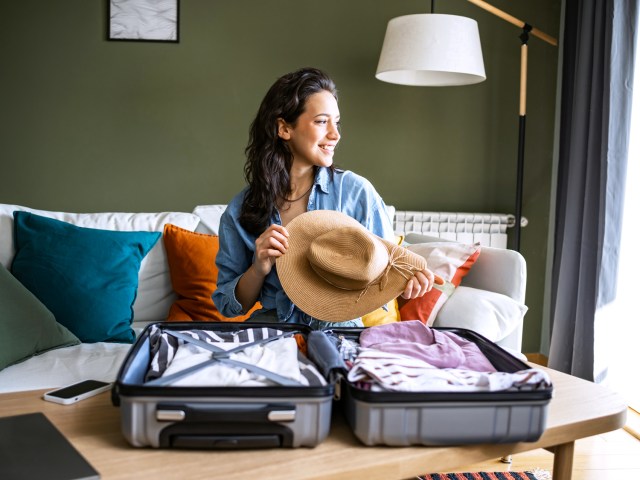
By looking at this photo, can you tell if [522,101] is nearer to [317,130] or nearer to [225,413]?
[317,130]

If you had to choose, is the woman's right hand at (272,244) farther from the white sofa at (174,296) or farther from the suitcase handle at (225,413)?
the white sofa at (174,296)

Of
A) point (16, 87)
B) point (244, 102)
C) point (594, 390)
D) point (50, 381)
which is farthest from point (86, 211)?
point (594, 390)

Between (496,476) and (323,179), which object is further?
(496,476)

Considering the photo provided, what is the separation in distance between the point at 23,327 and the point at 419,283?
47.5 inches

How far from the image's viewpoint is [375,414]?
0.94m

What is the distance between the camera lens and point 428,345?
119 cm

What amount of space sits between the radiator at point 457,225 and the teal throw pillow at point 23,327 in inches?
70.2

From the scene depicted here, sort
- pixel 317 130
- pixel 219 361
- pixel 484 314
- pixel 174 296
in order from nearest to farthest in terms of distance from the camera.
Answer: pixel 219 361
pixel 317 130
pixel 484 314
pixel 174 296

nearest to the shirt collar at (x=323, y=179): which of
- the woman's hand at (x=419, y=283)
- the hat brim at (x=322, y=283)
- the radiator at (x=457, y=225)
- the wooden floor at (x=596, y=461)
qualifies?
the hat brim at (x=322, y=283)

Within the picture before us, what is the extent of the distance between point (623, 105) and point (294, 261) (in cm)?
196

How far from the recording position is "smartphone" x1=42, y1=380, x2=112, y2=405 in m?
1.16

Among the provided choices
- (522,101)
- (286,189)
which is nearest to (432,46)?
(522,101)

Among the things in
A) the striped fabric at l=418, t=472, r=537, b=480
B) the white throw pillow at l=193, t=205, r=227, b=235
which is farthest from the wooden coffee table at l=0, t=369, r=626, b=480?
the white throw pillow at l=193, t=205, r=227, b=235

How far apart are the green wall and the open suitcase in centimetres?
249
